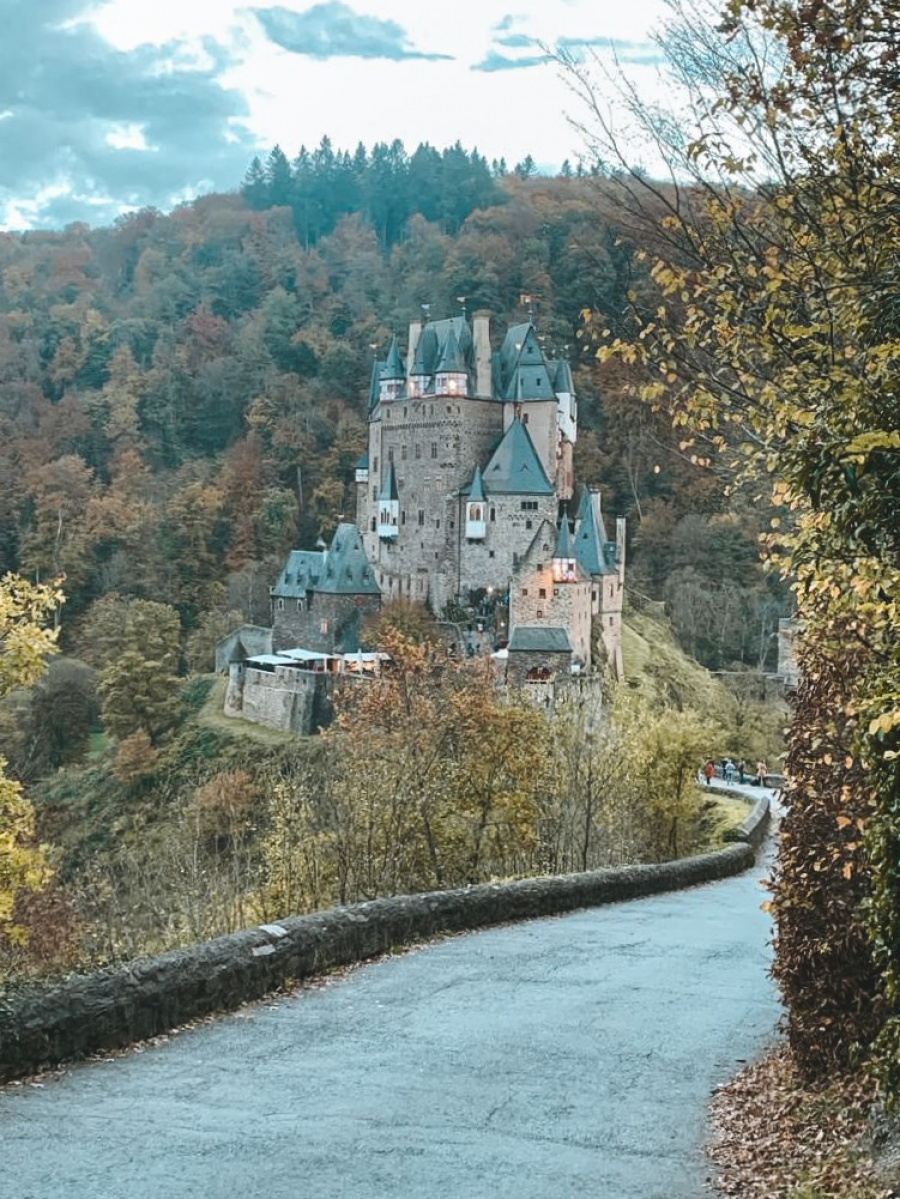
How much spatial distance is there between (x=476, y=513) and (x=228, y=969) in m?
51.8

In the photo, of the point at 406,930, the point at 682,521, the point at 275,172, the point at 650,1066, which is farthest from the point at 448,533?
the point at 275,172

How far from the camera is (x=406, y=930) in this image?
12547mm

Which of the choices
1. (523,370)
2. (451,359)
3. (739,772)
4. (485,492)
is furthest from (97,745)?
(739,772)

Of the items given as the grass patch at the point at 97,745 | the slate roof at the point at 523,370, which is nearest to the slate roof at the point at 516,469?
the slate roof at the point at 523,370

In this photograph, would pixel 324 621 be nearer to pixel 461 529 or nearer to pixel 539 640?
pixel 461 529

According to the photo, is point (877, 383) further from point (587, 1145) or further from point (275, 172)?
point (275, 172)

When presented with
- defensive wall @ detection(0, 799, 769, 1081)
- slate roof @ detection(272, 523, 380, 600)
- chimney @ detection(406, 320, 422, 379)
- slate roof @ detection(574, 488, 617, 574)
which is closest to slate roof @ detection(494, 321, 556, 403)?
chimney @ detection(406, 320, 422, 379)

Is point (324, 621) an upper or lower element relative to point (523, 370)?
lower

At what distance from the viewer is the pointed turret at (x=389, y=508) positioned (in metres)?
65.4

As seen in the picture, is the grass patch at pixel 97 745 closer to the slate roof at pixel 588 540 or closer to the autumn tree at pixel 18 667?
the slate roof at pixel 588 540

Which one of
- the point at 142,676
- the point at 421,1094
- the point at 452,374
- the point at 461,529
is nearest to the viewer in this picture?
the point at 421,1094

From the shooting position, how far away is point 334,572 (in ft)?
210

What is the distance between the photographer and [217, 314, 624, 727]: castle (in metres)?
57.8

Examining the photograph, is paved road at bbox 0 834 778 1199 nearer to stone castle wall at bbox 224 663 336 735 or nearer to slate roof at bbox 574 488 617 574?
stone castle wall at bbox 224 663 336 735
